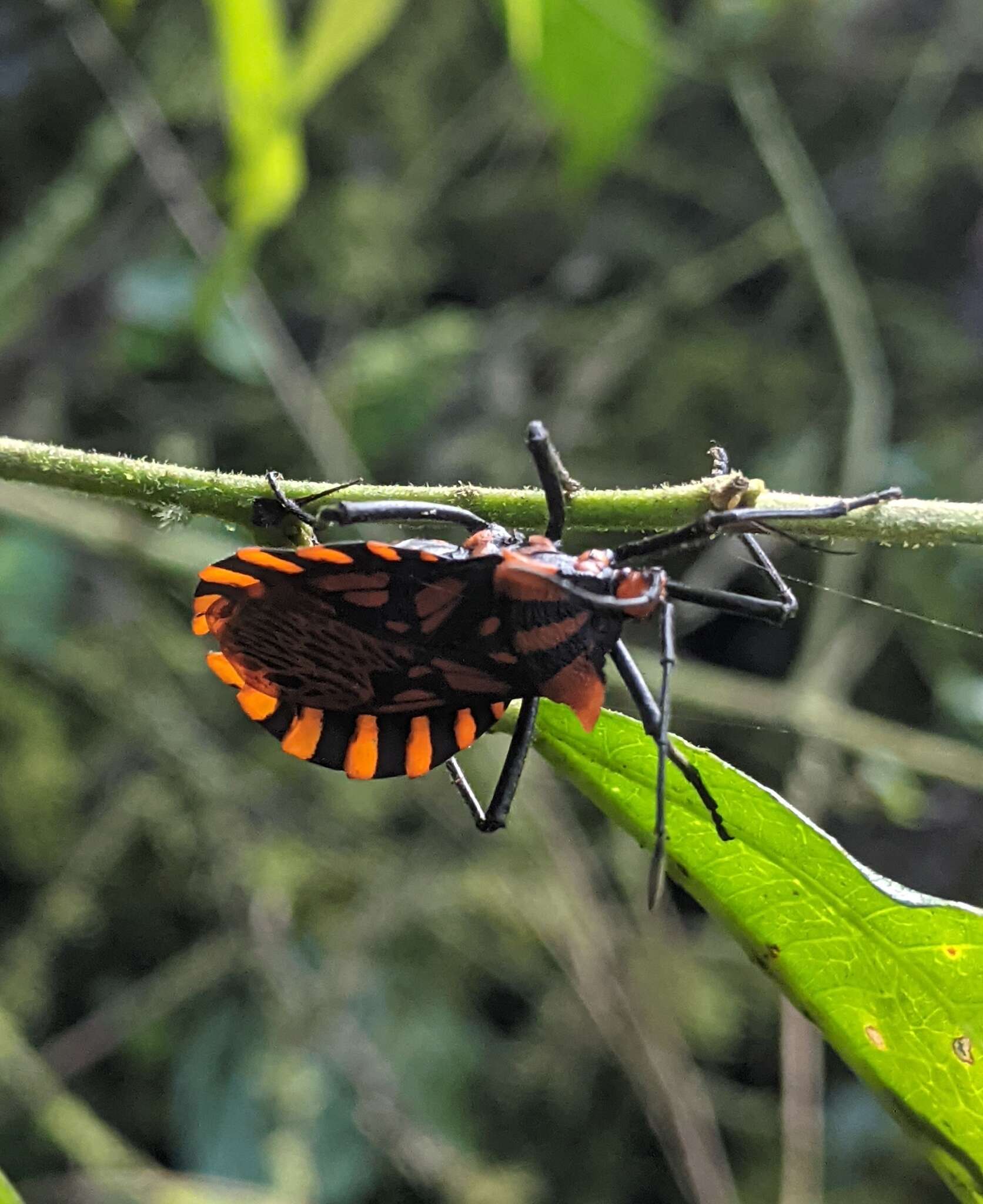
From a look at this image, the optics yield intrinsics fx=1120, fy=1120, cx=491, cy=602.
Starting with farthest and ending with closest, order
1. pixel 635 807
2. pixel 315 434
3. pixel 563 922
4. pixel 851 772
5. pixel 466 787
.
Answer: pixel 563 922 → pixel 315 434 → pixel 851 772 → pixel 466 787 → pixel 635 807

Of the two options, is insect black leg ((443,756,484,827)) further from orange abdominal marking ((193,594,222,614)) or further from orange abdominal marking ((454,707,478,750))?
orange abdominal marking ((193,594,222,614))

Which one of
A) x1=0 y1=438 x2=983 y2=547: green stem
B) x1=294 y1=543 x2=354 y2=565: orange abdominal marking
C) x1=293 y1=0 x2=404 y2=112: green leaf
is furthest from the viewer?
x1=293 y1=0 x2=404 y2=112: green leaf

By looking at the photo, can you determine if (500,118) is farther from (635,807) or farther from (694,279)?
(635,807)

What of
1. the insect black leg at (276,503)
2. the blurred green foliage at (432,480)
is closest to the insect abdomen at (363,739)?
the insect black leg at (276,503)

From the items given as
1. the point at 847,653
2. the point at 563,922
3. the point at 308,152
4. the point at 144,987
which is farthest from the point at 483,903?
the point at 308,152

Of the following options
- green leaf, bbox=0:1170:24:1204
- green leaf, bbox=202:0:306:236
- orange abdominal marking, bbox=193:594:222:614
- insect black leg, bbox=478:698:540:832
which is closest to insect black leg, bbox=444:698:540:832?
insect black leg, bbox=478:698:540:832

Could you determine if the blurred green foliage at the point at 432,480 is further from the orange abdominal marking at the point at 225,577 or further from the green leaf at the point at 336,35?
the orange abdominal marking at the point at 225,577
